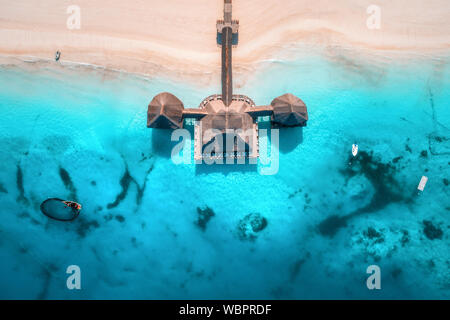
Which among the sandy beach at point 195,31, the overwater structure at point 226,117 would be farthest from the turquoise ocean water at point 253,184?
the overwater structure at point 226,117

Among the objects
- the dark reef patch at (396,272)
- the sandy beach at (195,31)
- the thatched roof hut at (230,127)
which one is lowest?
the dark reef patch at (396,272)

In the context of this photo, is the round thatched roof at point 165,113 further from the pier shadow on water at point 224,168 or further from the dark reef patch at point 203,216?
the dark reef patch at point 203,216

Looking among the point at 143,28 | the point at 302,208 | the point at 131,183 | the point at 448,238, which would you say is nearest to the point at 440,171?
the point at 448,238

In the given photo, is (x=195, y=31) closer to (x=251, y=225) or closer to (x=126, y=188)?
(x=126, y=188)

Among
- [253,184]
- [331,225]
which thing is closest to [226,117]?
[253,184]

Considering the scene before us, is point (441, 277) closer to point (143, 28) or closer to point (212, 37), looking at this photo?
point (212, 37)
